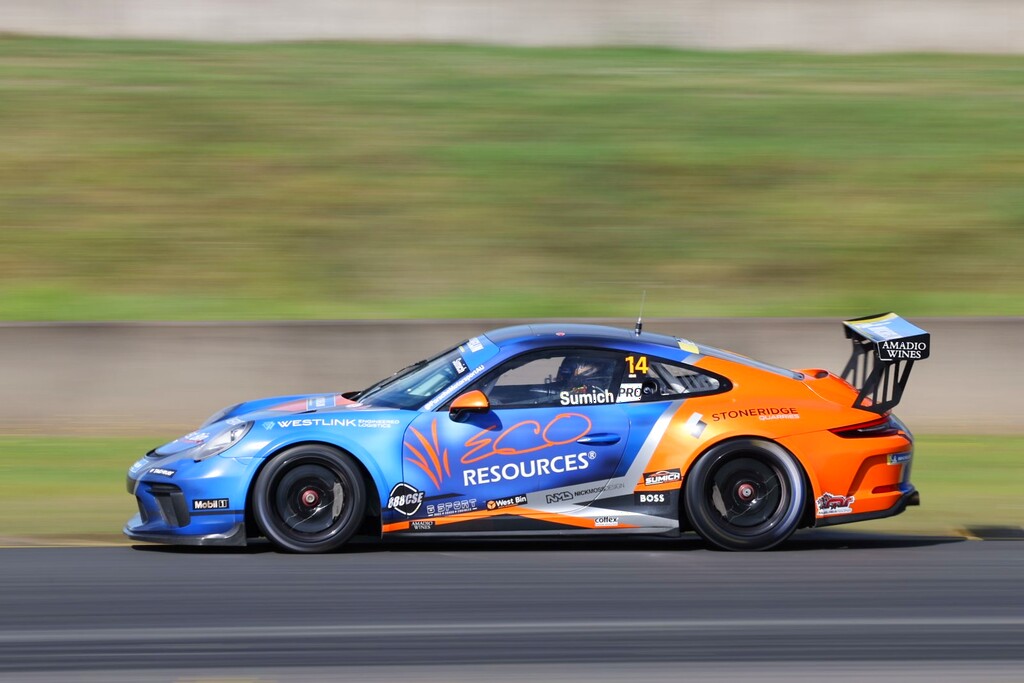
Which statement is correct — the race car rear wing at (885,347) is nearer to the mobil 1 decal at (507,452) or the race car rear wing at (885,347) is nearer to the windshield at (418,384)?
the mobil 1 decal at (507,452)

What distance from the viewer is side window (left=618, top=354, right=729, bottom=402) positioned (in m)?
7.10

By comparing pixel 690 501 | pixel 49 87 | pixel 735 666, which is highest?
pixel 49 87

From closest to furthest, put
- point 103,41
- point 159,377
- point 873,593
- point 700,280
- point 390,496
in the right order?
1. point 873,593
2. point 390,496
3. point 159,377
4. point 700,280
5. point 103,41

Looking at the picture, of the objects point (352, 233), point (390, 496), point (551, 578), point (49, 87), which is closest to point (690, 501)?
point (551, 578)

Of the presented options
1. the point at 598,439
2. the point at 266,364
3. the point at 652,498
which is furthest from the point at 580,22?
the point at 652,498

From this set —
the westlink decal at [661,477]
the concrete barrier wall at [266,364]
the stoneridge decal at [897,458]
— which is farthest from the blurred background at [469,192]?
the westlink decal at [661,477]

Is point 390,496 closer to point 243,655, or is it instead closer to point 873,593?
point 243,655

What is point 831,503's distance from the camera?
7.02 metres

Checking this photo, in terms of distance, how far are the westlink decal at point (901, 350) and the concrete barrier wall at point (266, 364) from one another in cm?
393

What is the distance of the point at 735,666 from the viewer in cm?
511

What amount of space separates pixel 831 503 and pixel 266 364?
555 cm

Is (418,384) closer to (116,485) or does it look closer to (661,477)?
(661,477)

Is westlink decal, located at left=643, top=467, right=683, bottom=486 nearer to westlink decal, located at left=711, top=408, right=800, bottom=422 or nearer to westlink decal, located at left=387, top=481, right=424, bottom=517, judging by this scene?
westlink decal, located at left=711, top=408, right=800, bottom=422

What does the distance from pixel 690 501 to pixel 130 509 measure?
368 centimetres
